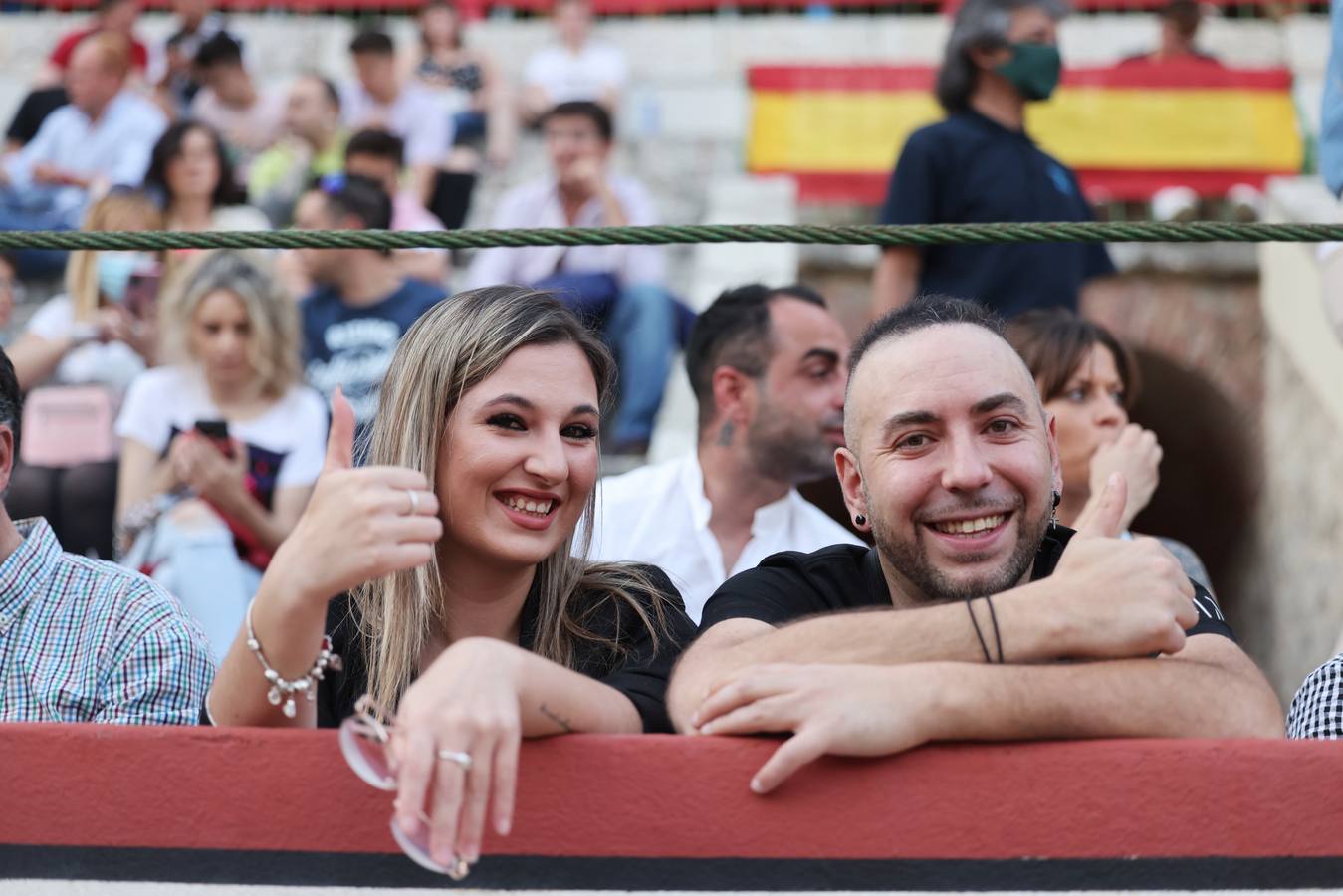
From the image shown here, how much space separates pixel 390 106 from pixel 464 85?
721 millimetres

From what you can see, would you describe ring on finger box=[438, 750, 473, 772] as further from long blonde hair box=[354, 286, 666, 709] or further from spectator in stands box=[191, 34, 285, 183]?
spectator in stands box=[191, 34, 285, 183]

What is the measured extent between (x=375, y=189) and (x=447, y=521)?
3451 millimetres

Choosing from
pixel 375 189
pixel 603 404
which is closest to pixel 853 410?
pixel 603 404

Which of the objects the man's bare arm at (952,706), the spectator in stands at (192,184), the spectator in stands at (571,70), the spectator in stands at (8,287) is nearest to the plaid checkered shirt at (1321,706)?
the man's bare arm at (952,706)

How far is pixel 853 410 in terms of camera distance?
9.36 ft

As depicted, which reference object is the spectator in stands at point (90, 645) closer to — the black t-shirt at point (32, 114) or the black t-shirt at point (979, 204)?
the black t-shirt at point (979, 204)

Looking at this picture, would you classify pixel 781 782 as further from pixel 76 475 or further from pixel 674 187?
pixel 674 187

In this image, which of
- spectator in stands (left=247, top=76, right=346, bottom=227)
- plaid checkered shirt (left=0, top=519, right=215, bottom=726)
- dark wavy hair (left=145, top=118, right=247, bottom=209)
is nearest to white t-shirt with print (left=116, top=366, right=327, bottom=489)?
dark wavy hair (left=145, top=118, right=247, bottom=209)

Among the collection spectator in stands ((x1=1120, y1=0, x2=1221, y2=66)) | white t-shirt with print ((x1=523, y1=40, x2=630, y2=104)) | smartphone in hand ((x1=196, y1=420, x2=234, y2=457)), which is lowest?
smartphone in hand ((x1=196, y1=420, x2=234, y2=457))

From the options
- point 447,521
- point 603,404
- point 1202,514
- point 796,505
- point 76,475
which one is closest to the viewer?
point 447,521

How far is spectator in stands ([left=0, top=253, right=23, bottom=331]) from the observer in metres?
6.07

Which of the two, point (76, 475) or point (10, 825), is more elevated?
point (76, 475)

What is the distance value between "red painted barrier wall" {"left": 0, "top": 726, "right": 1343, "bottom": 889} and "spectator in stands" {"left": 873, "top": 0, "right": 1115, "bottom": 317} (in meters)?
2.57

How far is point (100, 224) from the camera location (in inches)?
246
